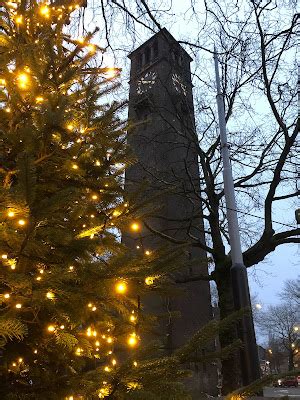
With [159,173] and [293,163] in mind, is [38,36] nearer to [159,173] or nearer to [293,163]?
[293,163]

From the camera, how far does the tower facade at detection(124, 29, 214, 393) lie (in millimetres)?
6471

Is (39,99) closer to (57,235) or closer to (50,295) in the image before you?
(57,235)

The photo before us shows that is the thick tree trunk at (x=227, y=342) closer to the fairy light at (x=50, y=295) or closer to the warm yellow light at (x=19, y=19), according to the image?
the fairy light at (x=50, y=295)

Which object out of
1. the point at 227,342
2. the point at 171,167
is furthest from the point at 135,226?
the point at 171,167

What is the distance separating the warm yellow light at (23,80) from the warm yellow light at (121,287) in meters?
1.72

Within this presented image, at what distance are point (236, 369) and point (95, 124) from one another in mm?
7103

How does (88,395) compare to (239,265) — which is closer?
(88,395)

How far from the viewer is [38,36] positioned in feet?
11.1

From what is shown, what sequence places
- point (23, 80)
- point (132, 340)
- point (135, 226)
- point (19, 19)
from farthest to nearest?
point (19, 19)
point (135, 226)
point (23, 80)
point (132, 340)

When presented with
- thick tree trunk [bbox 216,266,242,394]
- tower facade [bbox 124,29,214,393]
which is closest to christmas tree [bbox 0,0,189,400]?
tower facade [bbox 124,29,214,393]

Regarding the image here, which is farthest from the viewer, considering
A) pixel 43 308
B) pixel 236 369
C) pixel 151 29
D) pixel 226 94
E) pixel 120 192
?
pixel 226 94

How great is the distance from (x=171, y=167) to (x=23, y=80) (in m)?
8.55

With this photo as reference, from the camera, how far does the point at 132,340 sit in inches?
108

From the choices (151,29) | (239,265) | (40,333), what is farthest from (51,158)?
(239,265)
